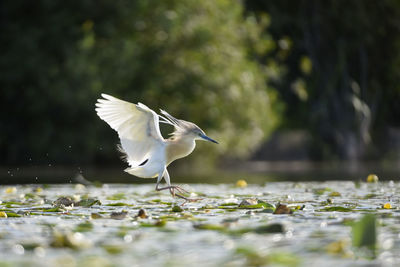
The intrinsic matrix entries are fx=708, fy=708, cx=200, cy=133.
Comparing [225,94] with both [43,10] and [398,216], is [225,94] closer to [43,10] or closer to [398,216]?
[43,10]

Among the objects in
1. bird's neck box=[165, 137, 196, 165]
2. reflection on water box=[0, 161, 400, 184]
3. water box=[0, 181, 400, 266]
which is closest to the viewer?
water box=[0, 181, 400, 266]

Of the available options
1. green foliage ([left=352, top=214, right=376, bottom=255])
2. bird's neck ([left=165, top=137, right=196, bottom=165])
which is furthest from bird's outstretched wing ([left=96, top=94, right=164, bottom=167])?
green foliage ([left=352, top=214, right=376, bottom=255])

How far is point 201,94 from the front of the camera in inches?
908

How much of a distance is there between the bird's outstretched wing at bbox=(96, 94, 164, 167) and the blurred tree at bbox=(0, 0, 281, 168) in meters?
13.2

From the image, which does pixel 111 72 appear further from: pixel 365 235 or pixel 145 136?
pixel 365 235

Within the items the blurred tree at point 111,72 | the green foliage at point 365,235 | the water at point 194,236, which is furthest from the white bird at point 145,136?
the blurred tree at point 111,72

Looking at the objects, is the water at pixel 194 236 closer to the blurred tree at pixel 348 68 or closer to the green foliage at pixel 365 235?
the green foliage at pixel 365 235

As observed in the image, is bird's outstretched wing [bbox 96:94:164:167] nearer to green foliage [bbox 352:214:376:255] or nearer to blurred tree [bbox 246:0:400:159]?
green foliage [bbox 352:214:376:255]

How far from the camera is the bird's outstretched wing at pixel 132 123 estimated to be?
7.70 meters

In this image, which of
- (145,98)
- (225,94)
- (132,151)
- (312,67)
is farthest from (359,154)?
(132,151)

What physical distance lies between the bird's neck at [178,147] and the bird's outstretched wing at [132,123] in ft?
0.44

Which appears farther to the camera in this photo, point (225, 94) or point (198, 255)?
point (225, 94)

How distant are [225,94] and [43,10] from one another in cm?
655

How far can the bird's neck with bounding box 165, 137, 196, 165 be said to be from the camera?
320 inches
